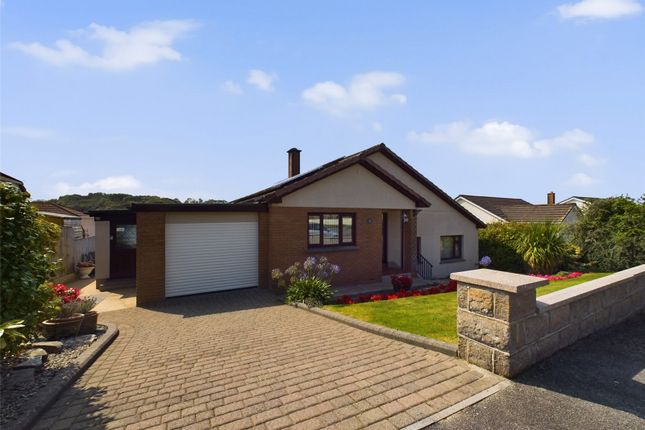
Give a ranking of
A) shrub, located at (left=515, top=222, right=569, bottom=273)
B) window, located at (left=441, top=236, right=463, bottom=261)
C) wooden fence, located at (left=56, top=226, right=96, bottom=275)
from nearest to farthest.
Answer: wooden fence, located at (left=56, top=226, right=96, bottom=275)
shrub, located at (left=515, top=222, right=569, bottom=273)
window, located at (left=441, top=236, right=463, bottom=261)

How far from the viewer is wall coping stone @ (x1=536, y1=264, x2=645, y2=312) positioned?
493 centimetres

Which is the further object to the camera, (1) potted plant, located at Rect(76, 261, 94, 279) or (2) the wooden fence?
(1) potted plant, located at Rect(76, 261, 94, 279)

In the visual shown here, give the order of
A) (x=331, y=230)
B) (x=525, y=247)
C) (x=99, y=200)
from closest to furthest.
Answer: (x=331, y=230)
(x=525, y=247)
(x=99, y=200)

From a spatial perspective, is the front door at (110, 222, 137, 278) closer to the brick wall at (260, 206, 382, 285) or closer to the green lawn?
the brick wall at (260, 206, 382, 285)

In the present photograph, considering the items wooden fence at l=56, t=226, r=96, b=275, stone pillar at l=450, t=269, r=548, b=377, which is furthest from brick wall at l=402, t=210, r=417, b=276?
wooden fence at l=56, t=226, r=96, b=275

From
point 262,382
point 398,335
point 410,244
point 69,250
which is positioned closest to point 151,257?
point 262,382

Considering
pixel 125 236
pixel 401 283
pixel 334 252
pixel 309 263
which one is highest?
pixel 125 236

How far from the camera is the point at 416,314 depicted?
787 centimetres

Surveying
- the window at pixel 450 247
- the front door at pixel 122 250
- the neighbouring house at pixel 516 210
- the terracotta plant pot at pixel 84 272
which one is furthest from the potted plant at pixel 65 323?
the neighbouring house at pixel 516 210

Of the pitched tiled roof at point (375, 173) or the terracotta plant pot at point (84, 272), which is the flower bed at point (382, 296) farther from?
the terracotta plant pot at point (84, 272)

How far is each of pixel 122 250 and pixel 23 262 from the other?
10.1m

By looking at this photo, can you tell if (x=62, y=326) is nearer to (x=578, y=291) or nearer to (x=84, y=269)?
(x=578, y=291)

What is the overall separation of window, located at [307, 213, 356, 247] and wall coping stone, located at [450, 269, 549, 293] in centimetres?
821

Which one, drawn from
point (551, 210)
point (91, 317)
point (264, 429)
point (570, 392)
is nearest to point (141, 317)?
point (91, 317)
